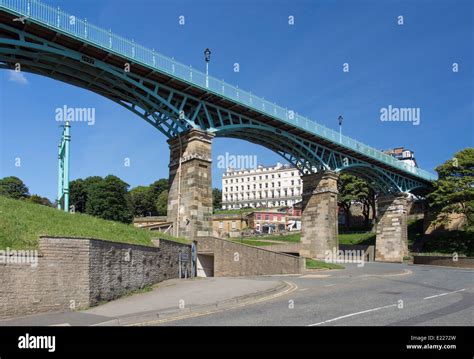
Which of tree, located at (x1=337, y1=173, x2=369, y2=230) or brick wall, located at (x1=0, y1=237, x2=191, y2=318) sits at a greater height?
tree, located at (x1=337, y1=173, x2=369, y2=230)

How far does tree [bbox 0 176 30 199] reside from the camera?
92.0m

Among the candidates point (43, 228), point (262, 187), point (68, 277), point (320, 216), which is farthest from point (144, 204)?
point (68, 277)

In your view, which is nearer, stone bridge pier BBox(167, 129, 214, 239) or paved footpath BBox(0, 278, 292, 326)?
paved footpath BBox(0, 278, 292, 326)

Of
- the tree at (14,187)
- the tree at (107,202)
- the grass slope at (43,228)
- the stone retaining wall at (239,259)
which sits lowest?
the stone retaining wall at (239,259)

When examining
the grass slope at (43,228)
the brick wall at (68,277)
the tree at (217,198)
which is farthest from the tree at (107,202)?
the tree at (217,198)

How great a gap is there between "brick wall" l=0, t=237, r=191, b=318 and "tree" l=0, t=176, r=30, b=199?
8574cm

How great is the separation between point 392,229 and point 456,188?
398 inches

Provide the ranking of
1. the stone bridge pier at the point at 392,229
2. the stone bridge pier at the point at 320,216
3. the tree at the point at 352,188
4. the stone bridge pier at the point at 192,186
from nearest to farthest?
the stone bridge pier at the point at 192,186, the stone bridge pier at the point at 320,216, the stone bridge pier at the point at 392,229, the tree at the point at 352,188

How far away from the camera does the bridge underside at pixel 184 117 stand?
2559 cm

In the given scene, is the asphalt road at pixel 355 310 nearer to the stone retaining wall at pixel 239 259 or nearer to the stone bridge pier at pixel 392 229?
the stone retaining wall at pixel 239 259

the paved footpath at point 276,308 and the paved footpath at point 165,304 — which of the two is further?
the paved footpath at point 165,304

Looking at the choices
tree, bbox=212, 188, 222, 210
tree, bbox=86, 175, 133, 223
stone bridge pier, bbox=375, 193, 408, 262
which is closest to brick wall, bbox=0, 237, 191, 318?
stone bridge pier, bbox=375, 193, 408, 262

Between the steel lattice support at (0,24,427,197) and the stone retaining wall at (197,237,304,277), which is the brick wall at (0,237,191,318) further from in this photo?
the steel lattice support at (0,24,427,197)

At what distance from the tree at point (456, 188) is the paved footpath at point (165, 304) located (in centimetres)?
4640
